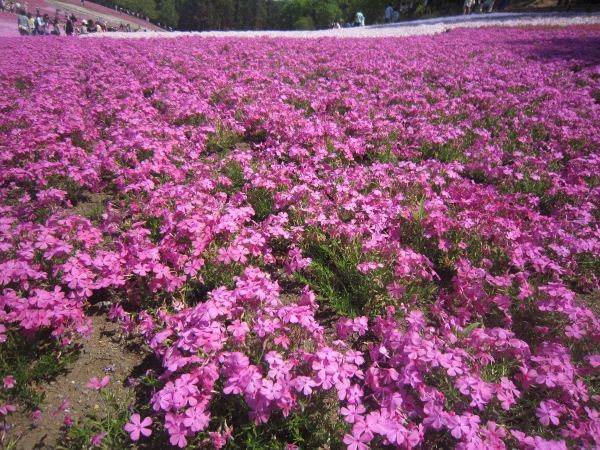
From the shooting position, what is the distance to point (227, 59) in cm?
1457

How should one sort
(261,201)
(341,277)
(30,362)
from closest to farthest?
(30,362) < (341,277) < (261,201)

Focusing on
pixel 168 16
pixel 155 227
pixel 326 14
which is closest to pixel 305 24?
pixel 326 14

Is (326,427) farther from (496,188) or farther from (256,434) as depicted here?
(496,188)

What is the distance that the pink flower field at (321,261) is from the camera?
2.32 metres

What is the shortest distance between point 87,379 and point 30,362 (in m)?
0.47

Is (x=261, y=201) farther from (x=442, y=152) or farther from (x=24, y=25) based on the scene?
(x=24, y=25)

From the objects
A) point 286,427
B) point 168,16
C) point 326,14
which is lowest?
point 286,427

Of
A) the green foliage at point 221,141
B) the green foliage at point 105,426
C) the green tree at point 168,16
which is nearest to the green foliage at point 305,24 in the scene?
the green tree at point 168,16

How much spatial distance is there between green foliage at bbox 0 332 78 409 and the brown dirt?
72 millimetres

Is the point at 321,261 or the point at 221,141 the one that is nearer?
the point at 321,261

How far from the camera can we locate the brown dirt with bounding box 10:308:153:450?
2477 millimetres

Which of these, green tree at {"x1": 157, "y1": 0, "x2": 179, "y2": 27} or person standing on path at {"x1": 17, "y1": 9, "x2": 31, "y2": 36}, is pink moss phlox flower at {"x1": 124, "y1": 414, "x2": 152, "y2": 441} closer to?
person standing on path at {"x1": 17, "y1": 9, "x2": 31, "y2": 36}

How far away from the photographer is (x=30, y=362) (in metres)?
2.83

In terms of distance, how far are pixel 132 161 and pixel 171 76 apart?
6.14 meters
